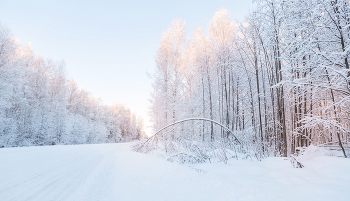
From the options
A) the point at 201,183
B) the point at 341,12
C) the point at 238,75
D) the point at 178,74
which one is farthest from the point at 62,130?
the point at 341,12

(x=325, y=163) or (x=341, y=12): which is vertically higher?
(x=341, y=12)

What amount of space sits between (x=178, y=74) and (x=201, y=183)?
12807mm

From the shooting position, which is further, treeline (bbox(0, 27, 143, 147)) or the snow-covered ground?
treeline (bbox(0, 27, 143, 147))

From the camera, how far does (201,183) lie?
200cm

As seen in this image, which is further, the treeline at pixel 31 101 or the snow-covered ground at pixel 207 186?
the treeline at pixel 31 101

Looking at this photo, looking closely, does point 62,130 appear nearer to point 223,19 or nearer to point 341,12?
point 223,19

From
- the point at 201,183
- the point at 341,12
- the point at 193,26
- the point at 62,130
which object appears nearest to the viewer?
the point at 201,183

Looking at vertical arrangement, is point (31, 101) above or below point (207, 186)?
above

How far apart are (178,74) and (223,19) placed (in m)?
5.92

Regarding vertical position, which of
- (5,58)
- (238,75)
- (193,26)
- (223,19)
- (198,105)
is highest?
(193,26)

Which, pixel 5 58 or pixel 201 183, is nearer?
pixel 201 183

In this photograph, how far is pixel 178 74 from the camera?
47.1ft

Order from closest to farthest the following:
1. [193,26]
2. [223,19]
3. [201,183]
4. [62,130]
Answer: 1. [201,183]
2. [223,19]
3. [193,26]
4. [62,130]

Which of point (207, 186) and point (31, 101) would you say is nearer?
point (207, 186)
